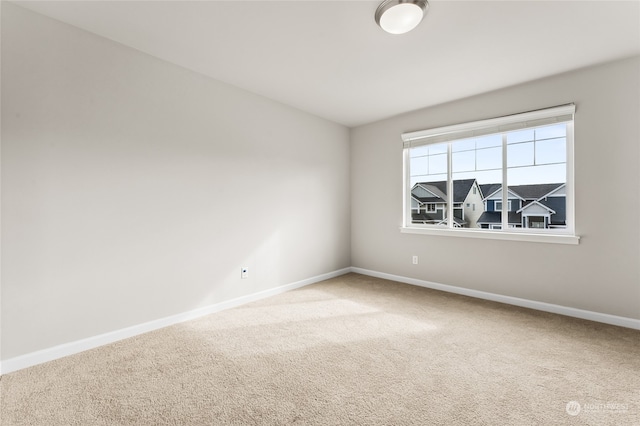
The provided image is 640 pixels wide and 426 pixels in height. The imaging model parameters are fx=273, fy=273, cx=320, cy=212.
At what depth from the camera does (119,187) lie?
7.59 ft

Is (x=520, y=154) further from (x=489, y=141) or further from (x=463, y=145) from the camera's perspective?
(x=463, y=145)

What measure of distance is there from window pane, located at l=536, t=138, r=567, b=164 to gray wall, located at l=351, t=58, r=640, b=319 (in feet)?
0.48

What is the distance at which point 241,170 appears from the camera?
3.18m

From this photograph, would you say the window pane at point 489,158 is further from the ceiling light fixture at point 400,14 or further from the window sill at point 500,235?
the ceiling light fixture at point 400,14

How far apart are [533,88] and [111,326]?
4718 millimetres

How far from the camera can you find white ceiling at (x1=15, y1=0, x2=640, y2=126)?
75.1 inches

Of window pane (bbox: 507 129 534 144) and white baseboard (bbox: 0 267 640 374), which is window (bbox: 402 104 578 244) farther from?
white baseboard (bbox: 0 267 640 374)

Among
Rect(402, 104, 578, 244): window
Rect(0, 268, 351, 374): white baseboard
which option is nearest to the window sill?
Rect(402, 104, 578, 244): window

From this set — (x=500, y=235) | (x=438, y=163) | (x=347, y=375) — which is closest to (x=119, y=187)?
(x=347, y=375)

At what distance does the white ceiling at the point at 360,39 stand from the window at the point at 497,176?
0.52m

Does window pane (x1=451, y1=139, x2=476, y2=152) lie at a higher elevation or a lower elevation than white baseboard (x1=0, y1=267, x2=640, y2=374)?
higher

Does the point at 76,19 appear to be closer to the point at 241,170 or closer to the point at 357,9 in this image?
the point at 241,170

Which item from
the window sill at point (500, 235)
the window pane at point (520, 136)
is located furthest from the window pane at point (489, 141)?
the window sill at point (500, 235)

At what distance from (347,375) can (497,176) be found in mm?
2914
